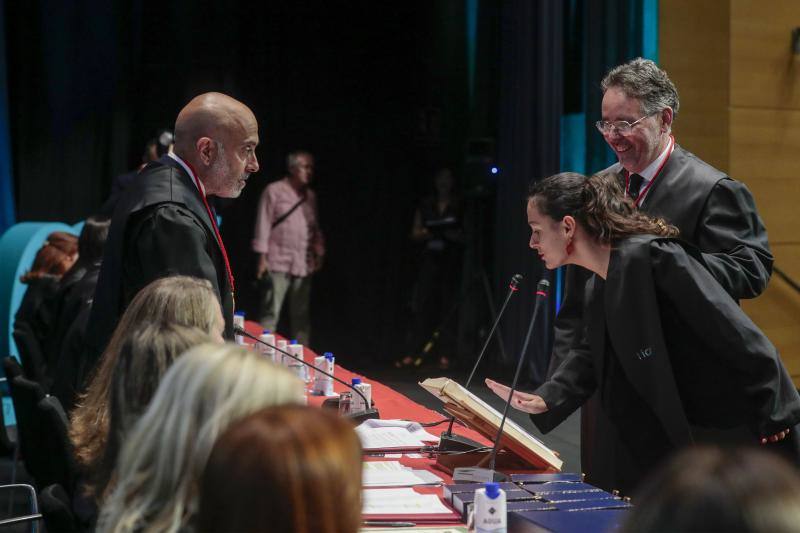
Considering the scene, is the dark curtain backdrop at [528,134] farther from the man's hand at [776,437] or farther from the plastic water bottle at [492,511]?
the plastic water bottle at [492,511]

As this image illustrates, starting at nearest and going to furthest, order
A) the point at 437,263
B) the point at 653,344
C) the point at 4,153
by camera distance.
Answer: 1. the point at 653,344
2. the point at 4,153
3. the point at 437,263

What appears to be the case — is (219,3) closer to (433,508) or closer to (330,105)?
(330,105)

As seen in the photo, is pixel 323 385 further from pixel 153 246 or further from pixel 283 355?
pixel 153 246

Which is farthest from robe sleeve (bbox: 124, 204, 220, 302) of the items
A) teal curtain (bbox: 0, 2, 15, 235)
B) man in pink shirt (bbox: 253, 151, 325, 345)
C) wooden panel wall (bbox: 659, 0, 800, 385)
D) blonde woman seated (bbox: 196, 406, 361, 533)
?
teal curtain (bbox: 0, 2, 15, 235)

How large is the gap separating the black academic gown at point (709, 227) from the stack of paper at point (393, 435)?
0.41m

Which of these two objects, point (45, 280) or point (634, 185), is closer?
point (634, 185)

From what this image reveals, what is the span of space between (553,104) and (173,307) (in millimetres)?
5660

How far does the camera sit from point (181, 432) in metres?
1.34

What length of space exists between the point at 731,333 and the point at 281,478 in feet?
4.46

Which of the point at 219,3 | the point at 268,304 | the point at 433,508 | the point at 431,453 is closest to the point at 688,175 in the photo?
the point at 431,453

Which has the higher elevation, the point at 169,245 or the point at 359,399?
the point at 169,245

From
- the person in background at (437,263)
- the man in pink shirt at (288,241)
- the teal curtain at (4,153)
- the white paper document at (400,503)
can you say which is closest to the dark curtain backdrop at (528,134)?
the person in background at (437,263)

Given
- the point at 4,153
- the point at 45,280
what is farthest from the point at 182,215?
the point at 4,153

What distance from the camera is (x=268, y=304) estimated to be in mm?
7703
